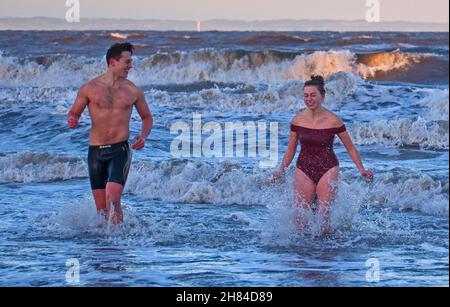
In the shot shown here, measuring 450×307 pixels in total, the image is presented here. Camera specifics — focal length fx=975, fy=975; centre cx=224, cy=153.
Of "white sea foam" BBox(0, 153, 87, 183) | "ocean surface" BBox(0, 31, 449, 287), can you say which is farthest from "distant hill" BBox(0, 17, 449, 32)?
"white sea foam" BBox(0, 153, 87, 183)

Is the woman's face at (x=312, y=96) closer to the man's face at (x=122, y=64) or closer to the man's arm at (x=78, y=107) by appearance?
the man's face at (x=122, y=64)

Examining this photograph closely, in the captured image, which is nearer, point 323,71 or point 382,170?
point 382,170

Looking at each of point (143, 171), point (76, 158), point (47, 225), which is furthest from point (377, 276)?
point (76, 158)

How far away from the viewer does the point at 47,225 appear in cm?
952

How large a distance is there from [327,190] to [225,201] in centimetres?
330

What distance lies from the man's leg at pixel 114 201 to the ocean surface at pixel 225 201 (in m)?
0.15

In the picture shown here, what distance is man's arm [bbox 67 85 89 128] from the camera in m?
8.22

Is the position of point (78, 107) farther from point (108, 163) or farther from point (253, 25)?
point (253, 25)

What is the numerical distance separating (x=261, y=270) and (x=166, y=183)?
502 cm

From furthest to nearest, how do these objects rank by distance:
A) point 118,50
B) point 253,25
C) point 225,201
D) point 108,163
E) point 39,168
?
point 253,25, point 39,168, point 225,201, point 108,163, point 118,50

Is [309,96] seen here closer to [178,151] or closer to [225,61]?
[178,151]

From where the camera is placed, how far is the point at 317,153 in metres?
8.47

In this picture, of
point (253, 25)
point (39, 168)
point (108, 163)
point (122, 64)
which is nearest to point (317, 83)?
point (122, 64)

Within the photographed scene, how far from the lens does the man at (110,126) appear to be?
28.0ft
